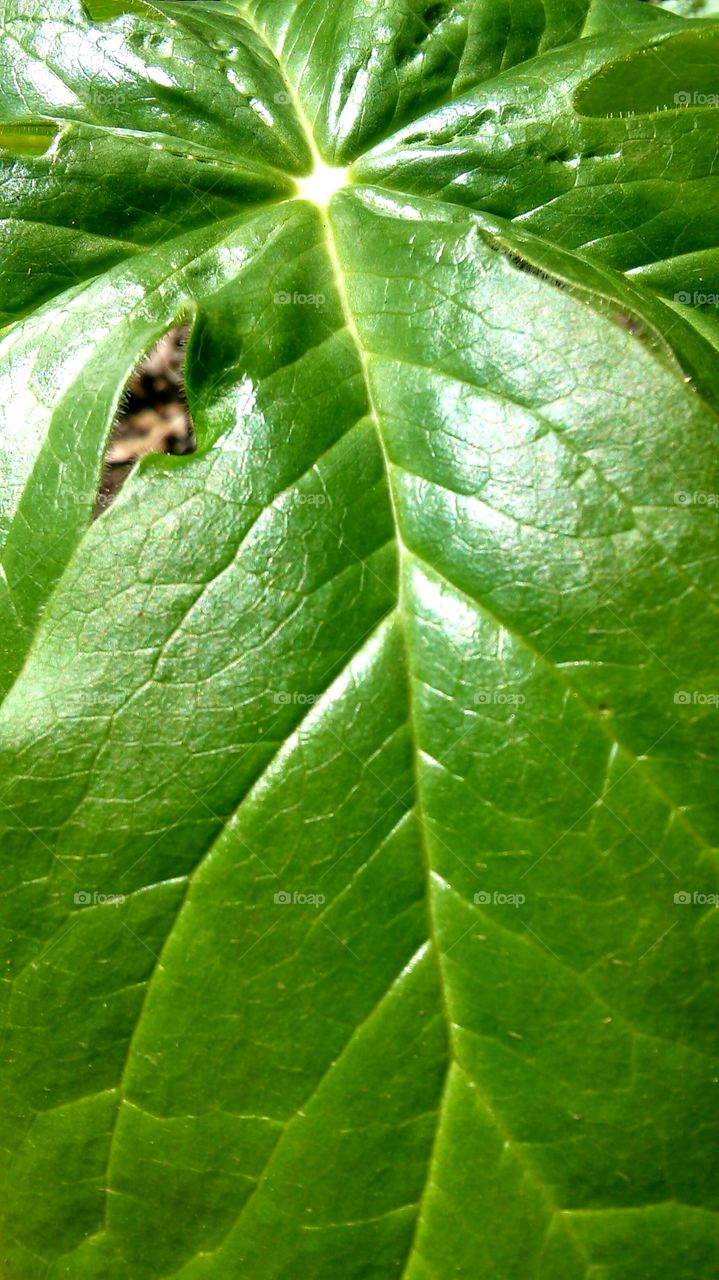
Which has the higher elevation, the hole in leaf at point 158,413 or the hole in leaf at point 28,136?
the hole in leaf at point 158,413

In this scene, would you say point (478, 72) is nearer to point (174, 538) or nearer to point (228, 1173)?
point (174, 538)

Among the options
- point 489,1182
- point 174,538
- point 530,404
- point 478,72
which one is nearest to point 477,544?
point 530,404

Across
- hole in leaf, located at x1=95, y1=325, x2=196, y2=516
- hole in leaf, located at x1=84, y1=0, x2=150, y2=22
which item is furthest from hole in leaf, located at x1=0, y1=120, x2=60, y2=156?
hole in leaf, located at x1=95, y1=325, x2=196, y2=516

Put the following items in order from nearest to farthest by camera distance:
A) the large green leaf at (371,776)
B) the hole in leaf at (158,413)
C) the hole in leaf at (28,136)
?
the large green leaf at (371,776) < the hole in leaf at (28,136) < the hole in leaf at (158,413)

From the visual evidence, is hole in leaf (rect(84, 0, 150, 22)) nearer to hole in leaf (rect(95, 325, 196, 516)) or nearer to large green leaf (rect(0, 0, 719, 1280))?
large green leaf (rect(0, 0, 719, 1280))

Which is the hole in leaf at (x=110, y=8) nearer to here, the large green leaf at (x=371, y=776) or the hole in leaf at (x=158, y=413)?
the large green leaf at (x=371, y=776)

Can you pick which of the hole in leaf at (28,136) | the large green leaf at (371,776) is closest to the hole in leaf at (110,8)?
the hole in leaf at (28,136)

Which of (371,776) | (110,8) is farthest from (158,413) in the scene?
(371,776)

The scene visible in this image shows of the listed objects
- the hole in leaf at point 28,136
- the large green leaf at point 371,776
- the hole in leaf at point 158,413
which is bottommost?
the large green leaf at point 371,776
